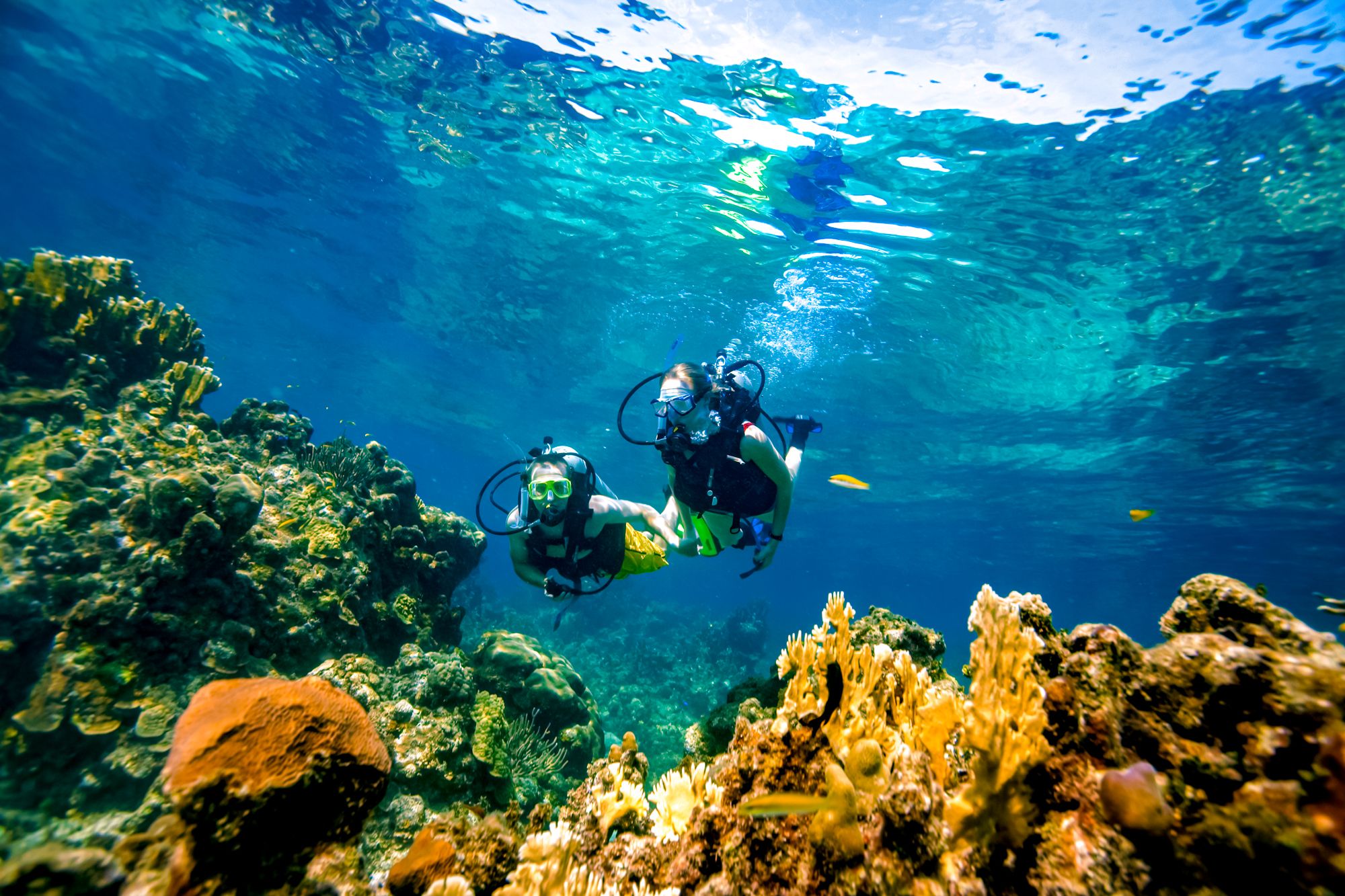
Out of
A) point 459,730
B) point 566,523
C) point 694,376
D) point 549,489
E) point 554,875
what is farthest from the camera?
point 566,523

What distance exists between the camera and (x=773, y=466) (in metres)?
6.51

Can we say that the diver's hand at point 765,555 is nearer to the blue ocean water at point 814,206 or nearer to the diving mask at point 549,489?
the diving mask at point 549,489

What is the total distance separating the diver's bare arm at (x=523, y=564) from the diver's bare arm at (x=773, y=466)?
3196 millimetres

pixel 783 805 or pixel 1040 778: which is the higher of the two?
pixel 783 805

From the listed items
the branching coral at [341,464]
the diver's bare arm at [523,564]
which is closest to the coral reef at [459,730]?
the branching coral at [341,464]

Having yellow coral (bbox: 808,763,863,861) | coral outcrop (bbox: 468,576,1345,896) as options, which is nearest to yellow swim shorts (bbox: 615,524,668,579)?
coral outcrop (bbox: 468,576,1345,896)

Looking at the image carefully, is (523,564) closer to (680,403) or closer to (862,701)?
(680,403)

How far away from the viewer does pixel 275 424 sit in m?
7.64

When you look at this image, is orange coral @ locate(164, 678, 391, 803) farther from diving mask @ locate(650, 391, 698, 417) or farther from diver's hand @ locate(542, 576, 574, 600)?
diving mask @ locate(650, 391, 698, 417)

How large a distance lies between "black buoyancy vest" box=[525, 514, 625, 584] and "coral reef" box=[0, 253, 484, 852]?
1.92m

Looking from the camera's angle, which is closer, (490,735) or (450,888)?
(450,888)

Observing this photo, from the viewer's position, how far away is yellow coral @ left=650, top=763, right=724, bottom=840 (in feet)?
9.50

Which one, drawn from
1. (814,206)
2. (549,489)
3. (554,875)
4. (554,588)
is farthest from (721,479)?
(814,206)

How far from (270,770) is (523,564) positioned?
474 centimetres
